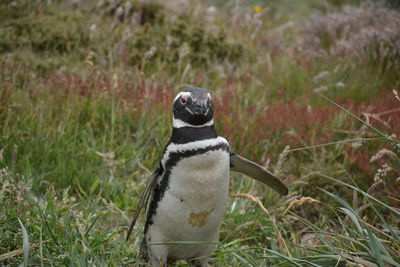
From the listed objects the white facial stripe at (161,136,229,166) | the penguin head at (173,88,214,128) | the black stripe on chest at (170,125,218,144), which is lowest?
the white facial stripe at (161,136,229,166)

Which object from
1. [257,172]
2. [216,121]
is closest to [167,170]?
[257,172]

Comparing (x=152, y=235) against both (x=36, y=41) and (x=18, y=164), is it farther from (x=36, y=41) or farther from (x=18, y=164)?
(x=36, y=41)

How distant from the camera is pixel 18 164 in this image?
15.1ft

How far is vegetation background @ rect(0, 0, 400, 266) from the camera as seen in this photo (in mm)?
3402

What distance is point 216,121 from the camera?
223 inches

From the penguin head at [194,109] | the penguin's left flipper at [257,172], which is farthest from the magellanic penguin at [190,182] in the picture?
the penguin's left flipper at [257,172]

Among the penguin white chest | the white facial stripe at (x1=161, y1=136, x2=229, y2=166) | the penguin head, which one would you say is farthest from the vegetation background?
the penguin head

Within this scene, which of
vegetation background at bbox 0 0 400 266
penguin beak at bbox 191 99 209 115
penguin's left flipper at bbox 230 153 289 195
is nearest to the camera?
penguin beak at bbox 191 99 209 115

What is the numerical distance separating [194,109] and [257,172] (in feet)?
2.70

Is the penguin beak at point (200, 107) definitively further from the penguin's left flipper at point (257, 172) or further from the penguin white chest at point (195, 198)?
the penguin's left flipper at point (257, 172)

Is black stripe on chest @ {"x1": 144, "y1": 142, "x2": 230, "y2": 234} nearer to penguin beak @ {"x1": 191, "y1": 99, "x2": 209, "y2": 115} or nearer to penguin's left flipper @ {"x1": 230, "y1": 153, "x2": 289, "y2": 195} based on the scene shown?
penguin beak @ {"x1": 191, "y1": 99, "x2": 209, "y2": 115}

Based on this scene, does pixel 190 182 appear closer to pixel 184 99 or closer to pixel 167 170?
pixel 167 170

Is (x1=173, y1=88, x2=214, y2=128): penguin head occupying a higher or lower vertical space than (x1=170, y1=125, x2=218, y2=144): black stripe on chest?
higher

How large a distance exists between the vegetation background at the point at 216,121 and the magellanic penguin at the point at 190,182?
0.96 ft
